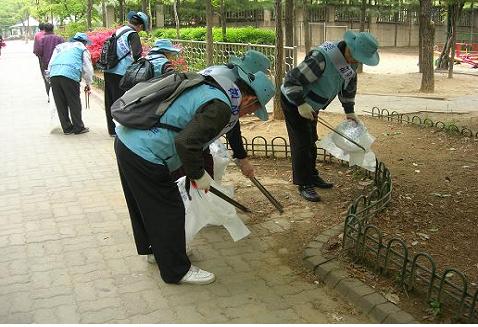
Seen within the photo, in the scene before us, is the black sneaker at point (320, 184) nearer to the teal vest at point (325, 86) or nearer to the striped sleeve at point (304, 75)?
the teal vest at point (325, 86)

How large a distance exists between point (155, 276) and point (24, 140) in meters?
4.94

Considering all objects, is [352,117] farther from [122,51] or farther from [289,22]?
[289,22]

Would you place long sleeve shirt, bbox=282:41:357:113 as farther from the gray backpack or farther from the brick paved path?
the gray backpack

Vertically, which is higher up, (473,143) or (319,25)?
(319,25)

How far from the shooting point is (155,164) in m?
2.87

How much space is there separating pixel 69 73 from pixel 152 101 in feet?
16.4

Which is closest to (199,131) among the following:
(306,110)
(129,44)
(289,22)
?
(306,110)

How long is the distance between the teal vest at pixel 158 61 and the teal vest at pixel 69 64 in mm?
2685

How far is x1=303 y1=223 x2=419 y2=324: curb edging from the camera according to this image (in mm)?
2787

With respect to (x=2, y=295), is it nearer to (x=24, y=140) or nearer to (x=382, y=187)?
(x=382, y=187)

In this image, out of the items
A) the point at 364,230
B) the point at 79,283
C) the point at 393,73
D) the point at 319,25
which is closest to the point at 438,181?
the point at 364,230

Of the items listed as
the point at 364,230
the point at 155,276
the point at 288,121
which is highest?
the point at 288,121

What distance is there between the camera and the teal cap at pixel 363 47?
12.8 feet

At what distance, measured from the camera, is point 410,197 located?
4539mm
